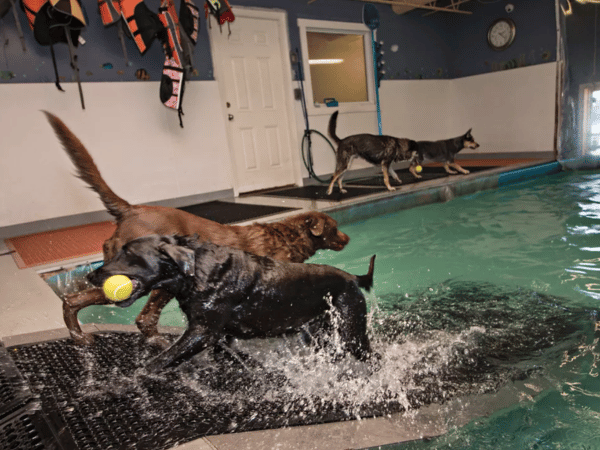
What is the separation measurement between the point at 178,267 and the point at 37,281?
7.50 feet

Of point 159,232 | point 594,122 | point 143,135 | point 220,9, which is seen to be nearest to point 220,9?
point 220,9

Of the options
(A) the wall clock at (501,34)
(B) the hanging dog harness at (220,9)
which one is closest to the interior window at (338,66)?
(A) the wall clock at (501,34)

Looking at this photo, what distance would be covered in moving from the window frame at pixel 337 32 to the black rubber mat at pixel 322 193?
169 cm

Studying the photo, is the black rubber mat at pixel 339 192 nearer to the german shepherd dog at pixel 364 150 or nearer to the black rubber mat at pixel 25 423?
the german shepherd dog at pixel 364 150

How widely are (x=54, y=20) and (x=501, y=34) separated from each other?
8.85 m

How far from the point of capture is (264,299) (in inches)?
71.5

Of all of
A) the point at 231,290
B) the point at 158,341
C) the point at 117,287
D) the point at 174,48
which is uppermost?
the point at 174,48

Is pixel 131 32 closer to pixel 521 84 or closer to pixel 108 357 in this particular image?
pixel 108 357

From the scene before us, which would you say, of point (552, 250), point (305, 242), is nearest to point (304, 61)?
point (552, 250)

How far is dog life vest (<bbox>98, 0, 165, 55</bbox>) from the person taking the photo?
18.8 feet

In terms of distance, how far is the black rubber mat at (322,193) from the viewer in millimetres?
6230

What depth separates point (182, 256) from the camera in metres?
1.62

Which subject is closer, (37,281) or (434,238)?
(37,281)

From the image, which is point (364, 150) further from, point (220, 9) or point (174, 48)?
point (174, 48)
